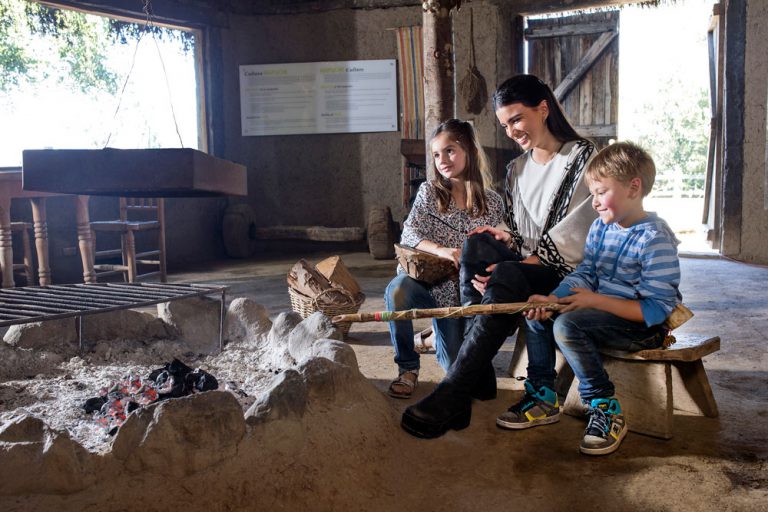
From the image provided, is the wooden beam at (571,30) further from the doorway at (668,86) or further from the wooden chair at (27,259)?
the doorway at (668,86)

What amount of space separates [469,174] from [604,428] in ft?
4.05

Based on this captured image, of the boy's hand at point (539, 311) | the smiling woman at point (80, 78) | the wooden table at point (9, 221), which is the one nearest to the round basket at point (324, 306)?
the boy's hand at point (539, 311)

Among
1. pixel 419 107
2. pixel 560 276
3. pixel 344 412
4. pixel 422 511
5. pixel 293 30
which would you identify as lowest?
pixel 422 511

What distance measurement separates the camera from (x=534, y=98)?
9.09 ft

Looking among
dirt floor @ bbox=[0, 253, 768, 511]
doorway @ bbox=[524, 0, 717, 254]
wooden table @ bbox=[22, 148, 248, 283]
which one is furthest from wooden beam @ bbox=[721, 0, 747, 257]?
wooden table @ bbox=[22, 148, 248, 283]

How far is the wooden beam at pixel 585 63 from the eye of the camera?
858cm

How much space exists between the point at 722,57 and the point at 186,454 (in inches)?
293

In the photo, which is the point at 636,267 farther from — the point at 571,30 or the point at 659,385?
the point at 571,30

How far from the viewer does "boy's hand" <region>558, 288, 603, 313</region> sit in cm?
237

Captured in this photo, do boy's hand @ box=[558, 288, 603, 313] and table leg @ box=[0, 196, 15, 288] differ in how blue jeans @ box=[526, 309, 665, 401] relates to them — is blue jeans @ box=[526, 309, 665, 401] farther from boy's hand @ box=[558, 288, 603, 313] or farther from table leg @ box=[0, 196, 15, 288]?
table leg @ box=[0, 196, 15, 288]

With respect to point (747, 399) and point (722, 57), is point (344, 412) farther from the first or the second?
point (722, 57)

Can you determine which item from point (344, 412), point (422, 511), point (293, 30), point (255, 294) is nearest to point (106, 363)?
point (344, 412)

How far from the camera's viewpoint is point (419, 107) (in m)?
8.11

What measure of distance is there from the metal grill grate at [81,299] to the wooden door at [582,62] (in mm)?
6519
